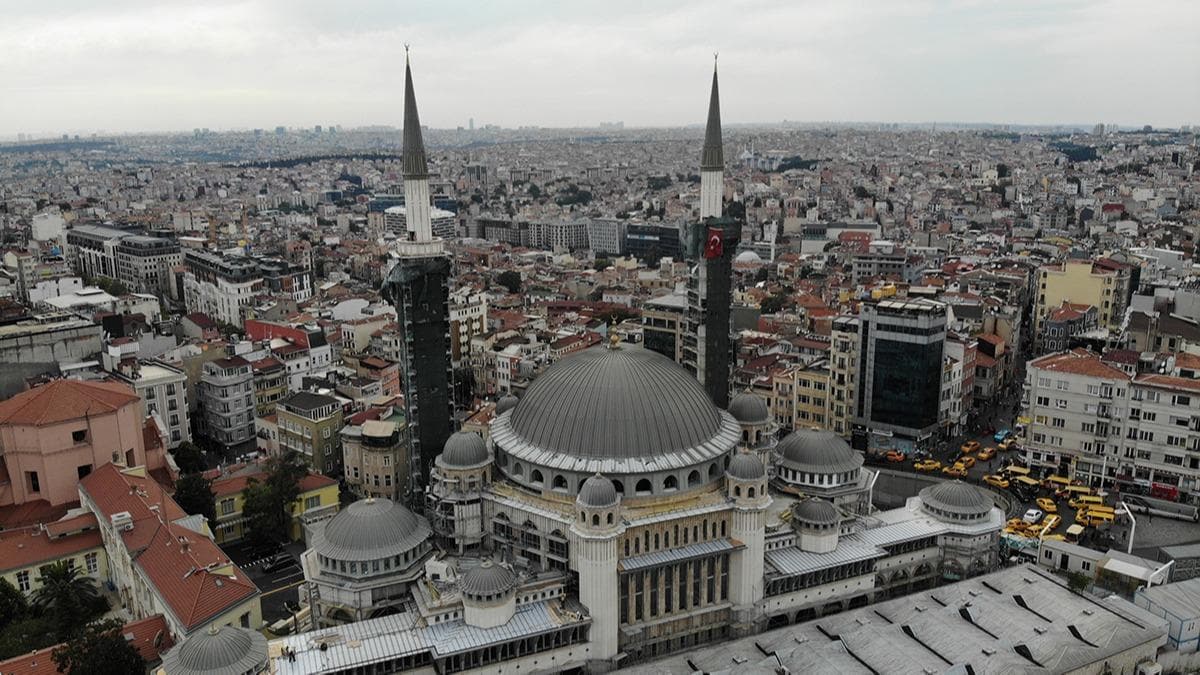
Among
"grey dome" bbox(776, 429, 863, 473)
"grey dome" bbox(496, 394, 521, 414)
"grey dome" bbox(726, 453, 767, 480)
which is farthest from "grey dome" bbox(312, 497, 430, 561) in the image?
"grey dome" bbox(776, 429, 863, 473)

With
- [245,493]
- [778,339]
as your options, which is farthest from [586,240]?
[245,493]

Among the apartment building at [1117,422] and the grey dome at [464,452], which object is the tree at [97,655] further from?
the apartment building at [1117,422]

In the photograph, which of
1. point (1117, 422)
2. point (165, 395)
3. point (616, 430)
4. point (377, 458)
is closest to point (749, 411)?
point (616, 430)

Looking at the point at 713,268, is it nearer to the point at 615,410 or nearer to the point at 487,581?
the point at 615,410

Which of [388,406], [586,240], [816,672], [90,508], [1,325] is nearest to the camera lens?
[816,672]

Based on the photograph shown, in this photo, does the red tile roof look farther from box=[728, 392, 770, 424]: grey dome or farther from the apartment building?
the apartment building

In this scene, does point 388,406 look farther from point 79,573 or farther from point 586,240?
point 586,240
